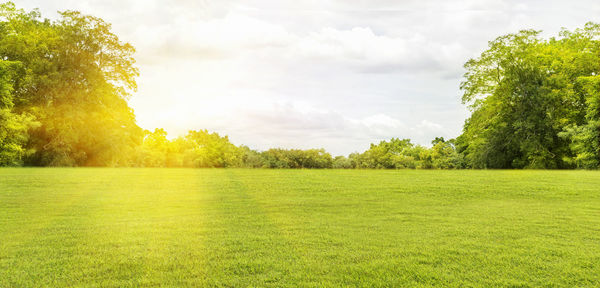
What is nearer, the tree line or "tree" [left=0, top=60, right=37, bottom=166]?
"tree" [left=0, top=60, right=37, bottom=166]

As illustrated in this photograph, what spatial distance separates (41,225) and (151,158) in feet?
86.0

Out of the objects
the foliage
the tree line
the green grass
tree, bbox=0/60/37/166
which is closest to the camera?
the green grass

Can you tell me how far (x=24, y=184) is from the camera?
13562 mm

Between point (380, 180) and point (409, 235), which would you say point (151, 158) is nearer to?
point (380, 180)

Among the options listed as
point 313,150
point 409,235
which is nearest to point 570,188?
point 409,235

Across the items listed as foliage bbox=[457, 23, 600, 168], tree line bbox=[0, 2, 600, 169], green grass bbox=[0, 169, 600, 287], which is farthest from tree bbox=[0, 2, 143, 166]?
foliage bbox=[457, 23, 600, 168]

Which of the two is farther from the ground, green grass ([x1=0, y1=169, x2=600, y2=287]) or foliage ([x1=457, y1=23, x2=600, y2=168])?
foliage ([x1=457, y1=23, x2=600, y2=168])

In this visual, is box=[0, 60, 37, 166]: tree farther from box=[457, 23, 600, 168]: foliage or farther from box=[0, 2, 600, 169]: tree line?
box=[457, 23, 600, 168]: foliage

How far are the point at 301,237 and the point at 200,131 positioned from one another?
21431mm

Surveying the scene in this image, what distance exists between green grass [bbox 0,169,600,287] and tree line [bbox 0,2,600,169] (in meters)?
9.58

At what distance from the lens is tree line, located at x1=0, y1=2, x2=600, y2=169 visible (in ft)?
82.2

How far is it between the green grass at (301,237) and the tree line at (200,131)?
9577mm

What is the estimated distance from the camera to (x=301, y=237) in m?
6.10

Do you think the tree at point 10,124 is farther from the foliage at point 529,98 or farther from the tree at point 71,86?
the foliage at point 529,98
